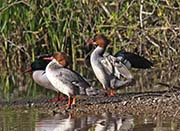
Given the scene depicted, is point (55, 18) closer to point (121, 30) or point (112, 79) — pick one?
point (121, 30)

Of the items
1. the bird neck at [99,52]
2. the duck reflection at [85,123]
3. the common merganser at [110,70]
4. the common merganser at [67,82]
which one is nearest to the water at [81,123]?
the duck reflection at [85,123]

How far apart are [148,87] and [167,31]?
1.40m

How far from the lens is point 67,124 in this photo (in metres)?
8.99

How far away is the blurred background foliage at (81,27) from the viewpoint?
14.0m

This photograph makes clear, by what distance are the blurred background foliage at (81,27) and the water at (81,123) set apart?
4.04 metres

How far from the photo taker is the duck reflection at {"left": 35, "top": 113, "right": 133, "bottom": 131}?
28.0ft

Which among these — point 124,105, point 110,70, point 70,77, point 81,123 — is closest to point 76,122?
point 81,123

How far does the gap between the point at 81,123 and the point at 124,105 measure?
136cm

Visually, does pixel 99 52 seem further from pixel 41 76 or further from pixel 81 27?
pixel 81 27

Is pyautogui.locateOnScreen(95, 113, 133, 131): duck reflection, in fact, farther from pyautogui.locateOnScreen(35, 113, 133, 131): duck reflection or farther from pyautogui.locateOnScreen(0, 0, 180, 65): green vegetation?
pyautogui.locateOnScreen(0, 0, 180, 65): green vegetation

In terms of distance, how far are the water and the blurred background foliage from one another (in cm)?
404

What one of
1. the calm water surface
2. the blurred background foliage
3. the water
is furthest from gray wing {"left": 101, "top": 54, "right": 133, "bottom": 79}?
the blurred background foliage

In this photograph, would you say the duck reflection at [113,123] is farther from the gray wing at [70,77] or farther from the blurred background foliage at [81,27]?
the blurred background foliage at [81,27]

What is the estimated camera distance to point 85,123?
29.5 feet
